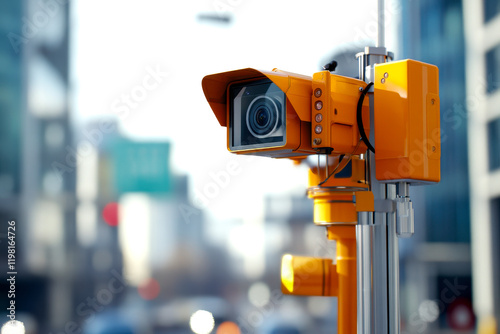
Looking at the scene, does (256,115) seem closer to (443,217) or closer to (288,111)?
(288,111)

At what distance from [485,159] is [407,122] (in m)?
5.76

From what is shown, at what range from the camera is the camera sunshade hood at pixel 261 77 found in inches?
64.7

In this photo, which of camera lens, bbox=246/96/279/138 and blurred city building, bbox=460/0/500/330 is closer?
camera lens, bbox=246/96/279/138

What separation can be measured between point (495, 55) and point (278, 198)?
2.59 m

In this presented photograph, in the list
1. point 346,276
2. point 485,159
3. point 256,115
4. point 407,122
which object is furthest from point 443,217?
point 256,115

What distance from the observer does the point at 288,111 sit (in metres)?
1.67

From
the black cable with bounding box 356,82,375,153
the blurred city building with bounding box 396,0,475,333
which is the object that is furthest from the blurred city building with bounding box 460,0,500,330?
the black cable with bounding box 356,82,375,153

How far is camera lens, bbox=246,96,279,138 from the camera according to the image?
1696 millimetres

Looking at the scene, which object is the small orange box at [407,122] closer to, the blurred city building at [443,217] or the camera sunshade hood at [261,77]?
the camera sunshade hood at [261,77]

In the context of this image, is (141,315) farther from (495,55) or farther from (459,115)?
(495,55)

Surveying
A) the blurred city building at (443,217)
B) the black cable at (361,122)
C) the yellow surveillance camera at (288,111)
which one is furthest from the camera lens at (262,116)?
the blurred city building at (443,217)

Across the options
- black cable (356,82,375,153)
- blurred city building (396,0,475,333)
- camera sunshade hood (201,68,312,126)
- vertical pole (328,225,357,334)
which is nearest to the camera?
camera sunshade hood (201,68,312,126)

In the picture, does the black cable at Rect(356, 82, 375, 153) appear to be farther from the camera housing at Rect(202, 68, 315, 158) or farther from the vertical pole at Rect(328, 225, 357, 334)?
the vertical pole at Rect(328, 225, 357, 334)

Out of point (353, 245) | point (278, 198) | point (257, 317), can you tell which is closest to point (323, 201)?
point (353, 245)
